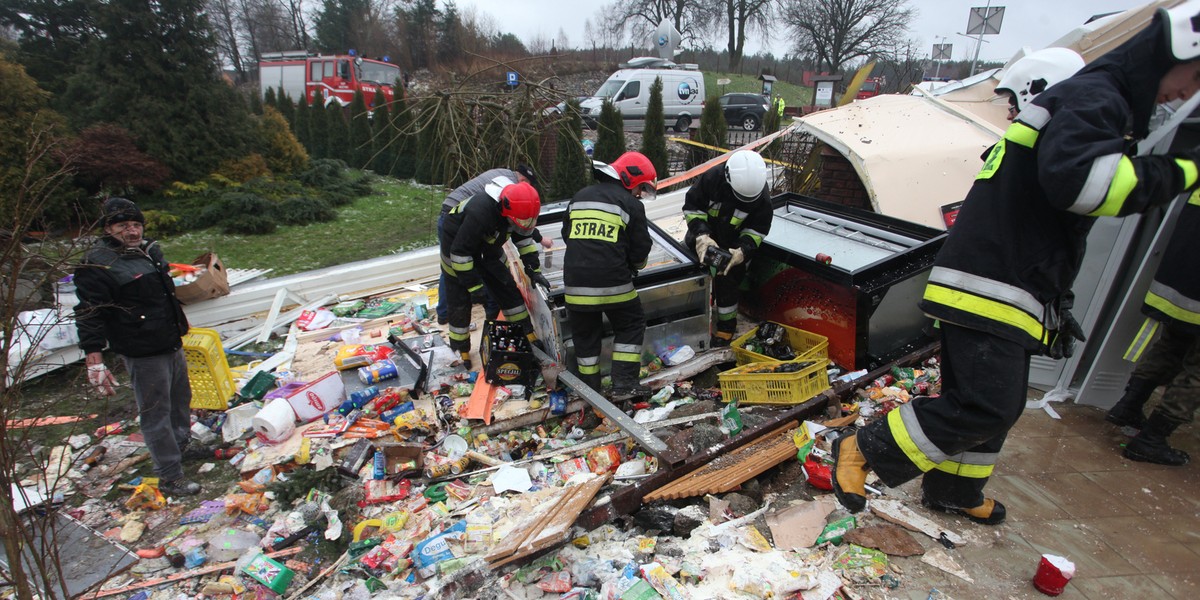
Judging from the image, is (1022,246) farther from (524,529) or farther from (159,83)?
(159,83)

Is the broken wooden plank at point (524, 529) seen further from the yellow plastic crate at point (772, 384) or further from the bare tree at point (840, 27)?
the bare tree at point (840, 27)

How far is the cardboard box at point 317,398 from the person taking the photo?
4.03m

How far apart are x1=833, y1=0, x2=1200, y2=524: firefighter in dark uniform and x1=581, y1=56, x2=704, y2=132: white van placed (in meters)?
14.1

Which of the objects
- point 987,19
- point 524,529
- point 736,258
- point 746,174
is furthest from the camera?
point 987,19

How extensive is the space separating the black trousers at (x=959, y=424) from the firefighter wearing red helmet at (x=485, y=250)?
2631mm

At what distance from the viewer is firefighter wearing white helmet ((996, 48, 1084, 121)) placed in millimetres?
2389

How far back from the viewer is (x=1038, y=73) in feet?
7.93

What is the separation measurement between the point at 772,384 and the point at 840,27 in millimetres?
34704

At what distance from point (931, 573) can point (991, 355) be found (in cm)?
93

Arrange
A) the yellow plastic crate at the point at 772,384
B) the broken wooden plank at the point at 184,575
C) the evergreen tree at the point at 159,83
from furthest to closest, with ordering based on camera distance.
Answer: the evergreen tree at the point at 159,83 → the yellow plastic crate at the point at 772,384 → the broken wooden plank at the point at 184,575

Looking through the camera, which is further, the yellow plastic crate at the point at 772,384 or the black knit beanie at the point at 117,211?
the yellow plastic crate at the point at 772,384

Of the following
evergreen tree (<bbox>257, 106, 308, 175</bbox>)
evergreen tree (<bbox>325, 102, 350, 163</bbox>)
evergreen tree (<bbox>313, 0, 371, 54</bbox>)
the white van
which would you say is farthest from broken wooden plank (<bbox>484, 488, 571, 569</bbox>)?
evergreen tree (<bbox>313, 0, 371, 54</bbox>)

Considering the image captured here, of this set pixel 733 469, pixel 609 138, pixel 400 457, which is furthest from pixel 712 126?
pixel 400 457

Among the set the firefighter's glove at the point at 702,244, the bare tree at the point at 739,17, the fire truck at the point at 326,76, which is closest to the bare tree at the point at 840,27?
the bare tree at the point at 739,17
